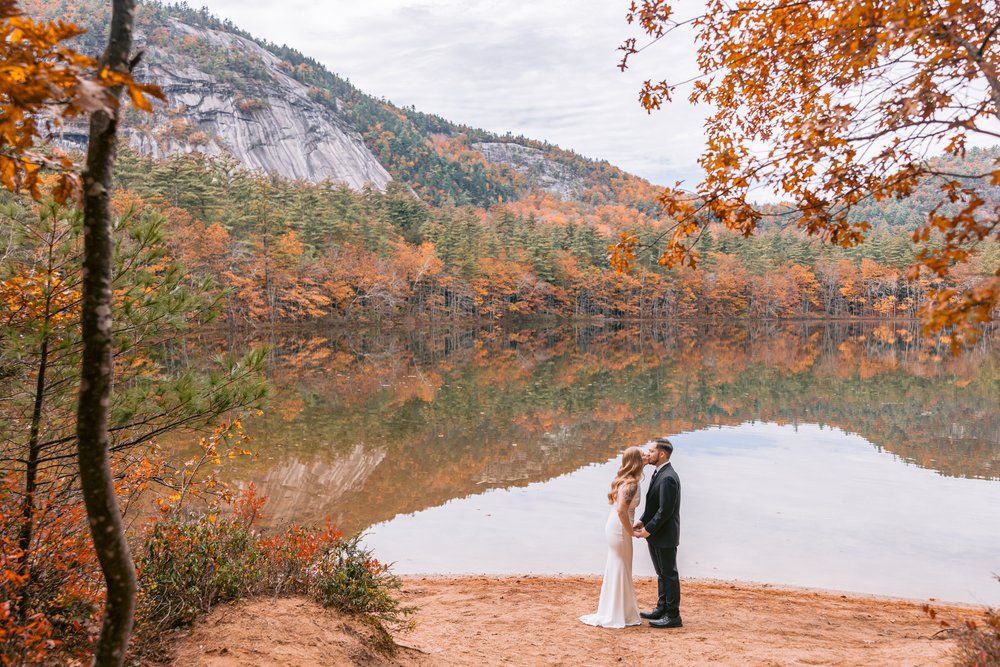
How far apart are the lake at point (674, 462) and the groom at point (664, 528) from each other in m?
2.65

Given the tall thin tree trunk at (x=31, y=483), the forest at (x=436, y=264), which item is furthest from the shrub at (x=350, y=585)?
the forest at (x=436, y=264)

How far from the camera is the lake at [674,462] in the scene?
9484 mm

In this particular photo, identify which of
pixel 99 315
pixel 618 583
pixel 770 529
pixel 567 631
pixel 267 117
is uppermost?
pixel 267 117

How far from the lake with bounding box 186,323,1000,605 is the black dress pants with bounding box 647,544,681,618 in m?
2.64

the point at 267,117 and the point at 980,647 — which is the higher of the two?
the point at 267,117

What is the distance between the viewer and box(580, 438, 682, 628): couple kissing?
20.3 ft

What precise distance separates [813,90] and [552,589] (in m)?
5.77

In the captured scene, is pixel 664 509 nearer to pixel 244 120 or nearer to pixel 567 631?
pixel 567 631

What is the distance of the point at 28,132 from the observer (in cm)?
227

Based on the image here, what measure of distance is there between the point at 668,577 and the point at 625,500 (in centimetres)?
93

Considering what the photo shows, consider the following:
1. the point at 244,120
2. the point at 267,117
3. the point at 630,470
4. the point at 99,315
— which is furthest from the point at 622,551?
the point at 267,117

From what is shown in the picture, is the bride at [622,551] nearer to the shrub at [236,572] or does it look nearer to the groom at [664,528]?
the groom at [664,528]

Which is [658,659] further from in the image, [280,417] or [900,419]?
[900,419]

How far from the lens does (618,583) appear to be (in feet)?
20.7
